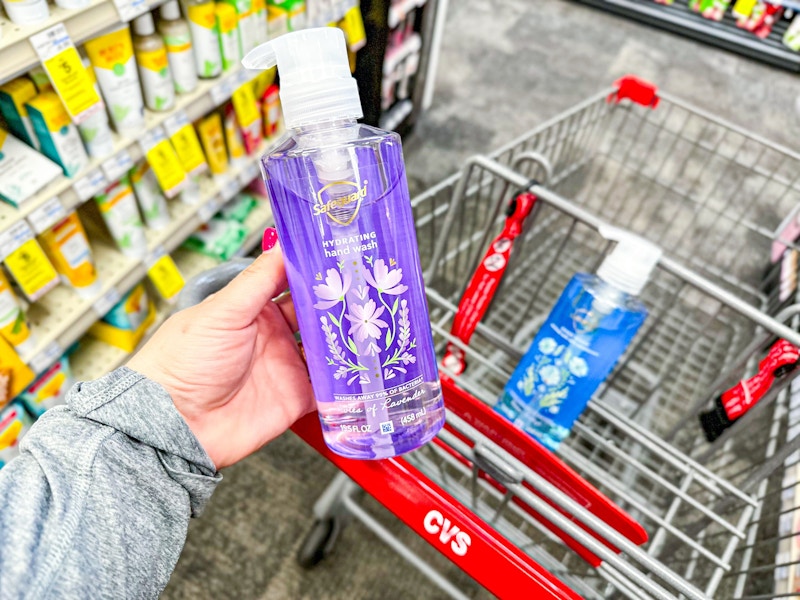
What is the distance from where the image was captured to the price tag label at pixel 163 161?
48.8 inches

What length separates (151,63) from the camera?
1188 mm

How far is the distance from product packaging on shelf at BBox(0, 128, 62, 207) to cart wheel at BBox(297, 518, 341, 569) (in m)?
0.95

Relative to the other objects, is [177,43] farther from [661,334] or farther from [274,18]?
[661,334]

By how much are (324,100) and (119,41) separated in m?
0.79

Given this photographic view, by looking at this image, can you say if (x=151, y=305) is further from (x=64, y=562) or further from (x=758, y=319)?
(x=758, y=319)

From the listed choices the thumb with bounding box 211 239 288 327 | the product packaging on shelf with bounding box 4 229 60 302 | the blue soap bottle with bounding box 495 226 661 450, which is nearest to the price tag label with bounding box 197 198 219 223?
the product packaging on shelf with bounding box 4 229 60 302

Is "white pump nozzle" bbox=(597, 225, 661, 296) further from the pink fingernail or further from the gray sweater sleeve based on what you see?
the gray sweater sleeve

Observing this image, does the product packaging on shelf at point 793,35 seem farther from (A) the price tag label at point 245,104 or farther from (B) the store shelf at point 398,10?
(A) the price tag label at point 245,104

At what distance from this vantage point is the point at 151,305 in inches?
61.2

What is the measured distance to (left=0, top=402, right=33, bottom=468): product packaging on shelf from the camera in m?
1.18

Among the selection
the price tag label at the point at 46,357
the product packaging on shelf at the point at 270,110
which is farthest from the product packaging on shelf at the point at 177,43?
the price tag label at the point at 46,357

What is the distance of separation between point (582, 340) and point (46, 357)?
1158 millimetres

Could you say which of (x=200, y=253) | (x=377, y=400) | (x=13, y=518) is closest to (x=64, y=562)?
(x=13, y=518)

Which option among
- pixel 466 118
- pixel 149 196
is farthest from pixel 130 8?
pixel 466 118
